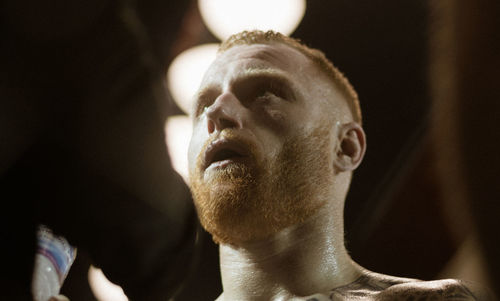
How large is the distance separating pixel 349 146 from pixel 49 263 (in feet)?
2.62

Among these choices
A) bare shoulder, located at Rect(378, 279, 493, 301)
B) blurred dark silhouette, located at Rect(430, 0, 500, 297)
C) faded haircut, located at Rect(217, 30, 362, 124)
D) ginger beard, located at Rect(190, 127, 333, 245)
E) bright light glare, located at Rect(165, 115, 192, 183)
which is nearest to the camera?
blurred dark silhouette, located at Rect(430, 0, 500, 297)

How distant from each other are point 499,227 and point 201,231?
4.27 ft

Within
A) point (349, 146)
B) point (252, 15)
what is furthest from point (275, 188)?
point (252, 15)

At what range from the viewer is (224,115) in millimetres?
1238

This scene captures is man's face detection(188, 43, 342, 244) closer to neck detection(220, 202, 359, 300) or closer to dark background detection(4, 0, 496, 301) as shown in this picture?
neck detection(220, 202, 359, 300)

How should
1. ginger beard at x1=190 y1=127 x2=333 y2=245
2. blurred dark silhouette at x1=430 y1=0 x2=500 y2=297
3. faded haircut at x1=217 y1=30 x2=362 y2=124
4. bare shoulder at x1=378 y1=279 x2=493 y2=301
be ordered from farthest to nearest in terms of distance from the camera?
faded haircut at x1=217 y1=30 x2=362 y2=124, ginger beard at x1=190 y1=127 x2=333 y2=245, bare shoulder at x1=378 y1=279 x2=493 y2=301, blurred dark silhouette at x1=430 y1=0 x2=500 y2=297

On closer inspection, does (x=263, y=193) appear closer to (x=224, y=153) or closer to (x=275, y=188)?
(x=275, y=188)

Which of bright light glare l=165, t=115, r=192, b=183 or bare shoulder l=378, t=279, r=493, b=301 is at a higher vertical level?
bright light glare l=165, t=115, r=192, b=183

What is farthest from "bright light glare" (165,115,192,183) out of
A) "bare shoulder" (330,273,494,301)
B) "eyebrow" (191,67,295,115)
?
"bare shoulder" (330,273,494,301)

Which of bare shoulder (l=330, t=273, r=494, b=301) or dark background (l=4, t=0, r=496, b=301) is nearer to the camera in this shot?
bare shoulder (l=330, t=273, r=494, b=301)

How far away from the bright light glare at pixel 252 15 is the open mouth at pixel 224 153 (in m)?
Answer: 0.49

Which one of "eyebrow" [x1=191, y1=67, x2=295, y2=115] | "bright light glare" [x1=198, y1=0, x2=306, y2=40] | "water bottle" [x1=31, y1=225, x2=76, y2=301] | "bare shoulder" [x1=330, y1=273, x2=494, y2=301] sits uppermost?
"bright light glare" [x1=198, y1=0, x2=306, y2=40]

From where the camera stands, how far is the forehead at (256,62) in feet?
4.42

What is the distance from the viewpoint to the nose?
1240mm
